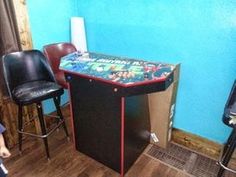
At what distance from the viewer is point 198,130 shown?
2.09 m

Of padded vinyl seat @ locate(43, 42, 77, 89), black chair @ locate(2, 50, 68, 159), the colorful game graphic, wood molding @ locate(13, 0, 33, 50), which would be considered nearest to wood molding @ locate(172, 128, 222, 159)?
the colorful game graphic

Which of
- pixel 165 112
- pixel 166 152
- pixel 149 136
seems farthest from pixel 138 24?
pixel 166 152

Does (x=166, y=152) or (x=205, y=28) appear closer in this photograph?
(x=205, y=28)

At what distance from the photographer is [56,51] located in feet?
7.74

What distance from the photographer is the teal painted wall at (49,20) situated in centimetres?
223

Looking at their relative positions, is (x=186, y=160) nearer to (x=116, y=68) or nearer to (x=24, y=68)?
(x=116, y=68)

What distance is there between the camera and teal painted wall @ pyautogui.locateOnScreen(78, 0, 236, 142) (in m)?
1.72

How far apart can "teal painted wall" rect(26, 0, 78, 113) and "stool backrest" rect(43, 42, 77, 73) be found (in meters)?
0.15

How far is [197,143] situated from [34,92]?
163 cm

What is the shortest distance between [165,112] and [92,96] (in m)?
0.75

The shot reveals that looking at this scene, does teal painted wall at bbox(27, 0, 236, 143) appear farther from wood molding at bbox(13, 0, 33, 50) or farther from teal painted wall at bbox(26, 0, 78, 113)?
wood molding at bbox(13, 0, 33, 50)

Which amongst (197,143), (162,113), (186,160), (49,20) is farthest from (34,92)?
(197,143)

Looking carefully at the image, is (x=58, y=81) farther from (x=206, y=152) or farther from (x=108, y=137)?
(x=206, y=152)

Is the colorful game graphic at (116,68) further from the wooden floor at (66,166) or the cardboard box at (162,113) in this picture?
the wooden floor at (66,166)
